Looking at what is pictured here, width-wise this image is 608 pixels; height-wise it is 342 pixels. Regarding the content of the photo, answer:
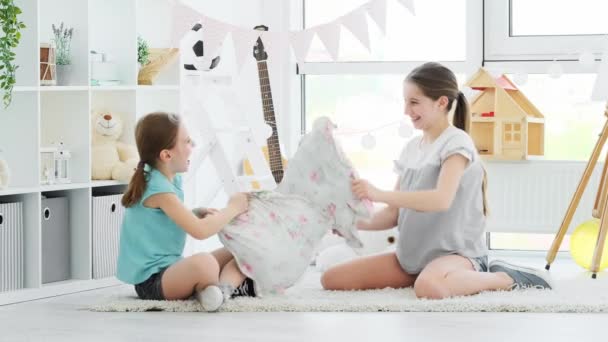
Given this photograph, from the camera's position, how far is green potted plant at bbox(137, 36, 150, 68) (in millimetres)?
3670

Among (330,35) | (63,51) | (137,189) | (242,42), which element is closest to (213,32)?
(242,42)

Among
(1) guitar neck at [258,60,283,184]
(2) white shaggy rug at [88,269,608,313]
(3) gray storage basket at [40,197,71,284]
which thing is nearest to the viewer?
(2) white shaggy rug at [88,269,608,313]

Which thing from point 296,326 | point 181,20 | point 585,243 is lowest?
point 296,326

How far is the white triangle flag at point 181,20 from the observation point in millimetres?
3520

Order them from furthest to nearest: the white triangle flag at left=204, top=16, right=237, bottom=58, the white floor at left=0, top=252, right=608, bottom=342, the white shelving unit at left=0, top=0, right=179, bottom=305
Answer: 1. the white triangle flag at left=204, top=16, right=237, bottom=58
2. the white shelving unit at left=0, top=0, right=179, bottom=305
3. the white floor at left=0, top=252, right=608, bottom=342

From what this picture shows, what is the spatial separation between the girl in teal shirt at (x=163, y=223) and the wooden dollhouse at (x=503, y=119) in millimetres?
1458

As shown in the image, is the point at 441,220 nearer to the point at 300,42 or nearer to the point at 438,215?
the point at 438,215

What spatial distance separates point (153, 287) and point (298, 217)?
47 centimetres

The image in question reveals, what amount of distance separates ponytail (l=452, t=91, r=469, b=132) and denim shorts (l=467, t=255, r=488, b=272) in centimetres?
40

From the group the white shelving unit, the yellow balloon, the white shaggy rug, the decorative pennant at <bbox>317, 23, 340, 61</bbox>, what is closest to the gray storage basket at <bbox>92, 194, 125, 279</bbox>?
the white shelving unit

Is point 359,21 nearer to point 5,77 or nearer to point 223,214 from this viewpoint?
point 223,214

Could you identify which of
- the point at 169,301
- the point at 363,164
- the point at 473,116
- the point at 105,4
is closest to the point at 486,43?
the point at 473,116

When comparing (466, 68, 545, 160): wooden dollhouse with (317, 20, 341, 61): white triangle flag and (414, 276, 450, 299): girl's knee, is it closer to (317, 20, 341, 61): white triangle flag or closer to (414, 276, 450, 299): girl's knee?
(317, 20, 341, 61): white triangle flag

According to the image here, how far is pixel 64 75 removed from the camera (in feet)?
11.1
